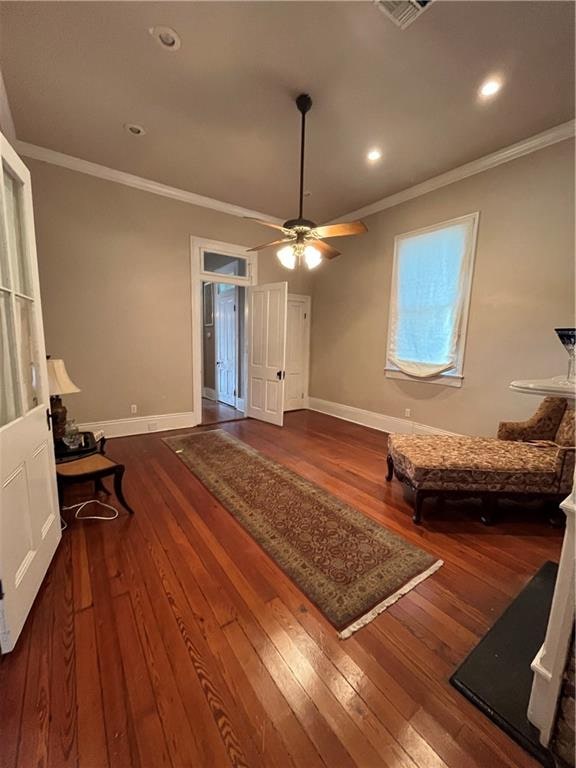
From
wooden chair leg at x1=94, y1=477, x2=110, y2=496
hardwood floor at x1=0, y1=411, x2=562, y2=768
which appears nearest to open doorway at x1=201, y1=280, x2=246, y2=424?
wooden chair leg at x1=94, y1=477, x2=110, y2=496

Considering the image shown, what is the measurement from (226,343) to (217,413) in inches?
60.9

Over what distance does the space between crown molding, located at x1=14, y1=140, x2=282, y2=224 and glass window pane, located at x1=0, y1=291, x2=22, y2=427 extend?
10.4 ft

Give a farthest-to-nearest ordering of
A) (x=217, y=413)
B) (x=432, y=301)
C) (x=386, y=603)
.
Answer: (x=217, y=413) → (x=432, y=301) → (x=386, y=603)

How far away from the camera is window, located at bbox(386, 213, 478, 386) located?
3803mm

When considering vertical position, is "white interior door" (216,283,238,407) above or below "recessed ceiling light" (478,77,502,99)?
below

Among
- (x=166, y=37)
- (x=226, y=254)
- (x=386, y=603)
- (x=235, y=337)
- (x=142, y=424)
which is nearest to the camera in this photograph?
(x=386, y=603)

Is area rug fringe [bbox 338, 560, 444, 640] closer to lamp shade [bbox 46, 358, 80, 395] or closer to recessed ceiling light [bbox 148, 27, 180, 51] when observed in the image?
lamp shade [bbox 46, 358, 80, 395]

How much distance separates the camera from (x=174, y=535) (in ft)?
7.42

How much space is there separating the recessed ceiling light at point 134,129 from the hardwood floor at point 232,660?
3713 millimetres

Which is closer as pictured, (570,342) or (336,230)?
(570,342)

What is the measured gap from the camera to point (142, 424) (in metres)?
4.48

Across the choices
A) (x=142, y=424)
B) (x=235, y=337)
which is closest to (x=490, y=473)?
(x=142, y=424)

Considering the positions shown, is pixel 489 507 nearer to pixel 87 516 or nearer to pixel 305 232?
pixel 305 232

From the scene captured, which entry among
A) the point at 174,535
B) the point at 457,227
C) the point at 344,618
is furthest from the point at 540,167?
the point at 174,535
